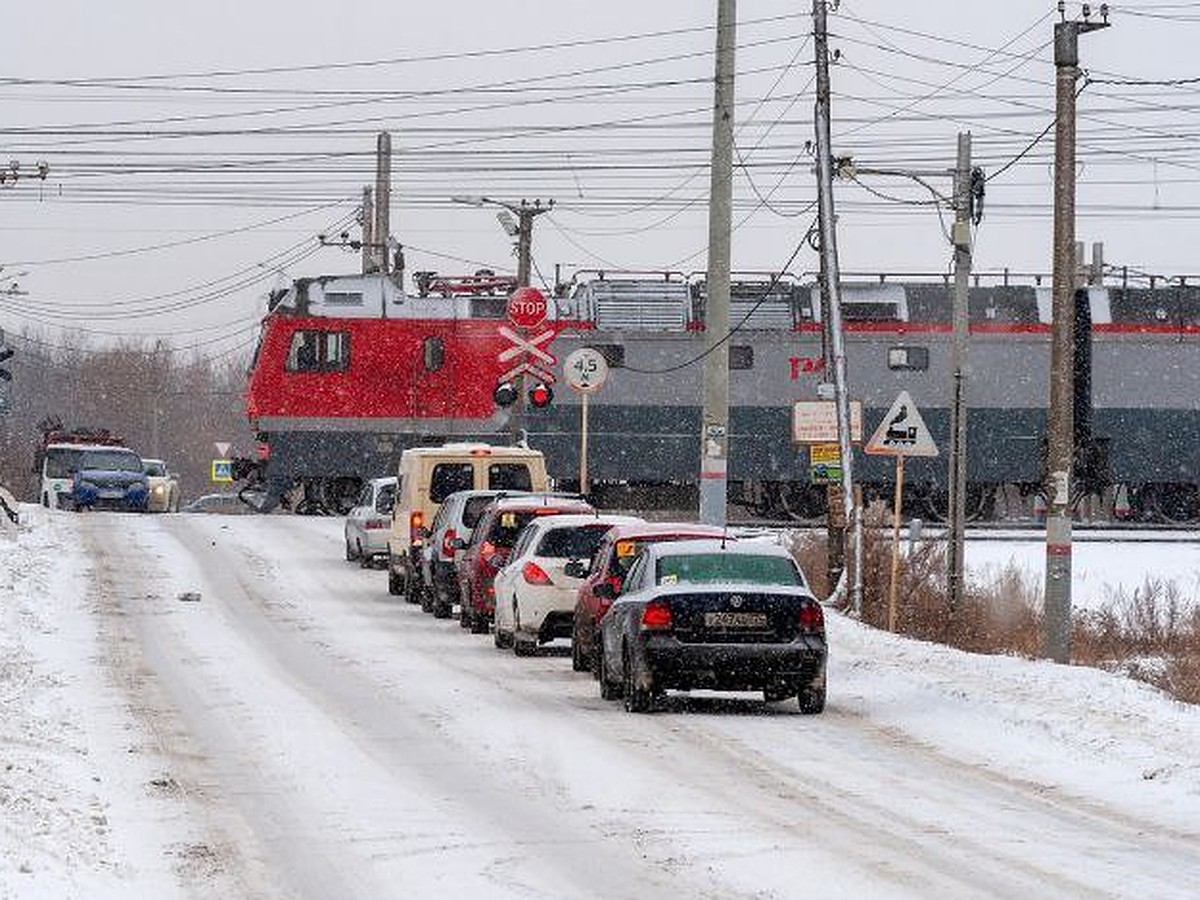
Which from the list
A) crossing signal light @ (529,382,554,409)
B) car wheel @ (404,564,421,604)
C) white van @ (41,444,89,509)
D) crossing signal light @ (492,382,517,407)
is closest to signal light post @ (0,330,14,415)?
crossing signal light @ (492,382,517,407)

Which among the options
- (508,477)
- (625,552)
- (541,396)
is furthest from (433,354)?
(625,552)

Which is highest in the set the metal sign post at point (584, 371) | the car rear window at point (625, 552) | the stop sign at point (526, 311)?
the stop sign at point (526, 311)

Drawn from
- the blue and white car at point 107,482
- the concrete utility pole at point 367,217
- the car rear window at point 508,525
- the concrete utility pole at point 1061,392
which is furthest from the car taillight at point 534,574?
the concrete utility pole at point 367,217

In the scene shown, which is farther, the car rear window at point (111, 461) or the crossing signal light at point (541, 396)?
the car rear window at point (111, 461)

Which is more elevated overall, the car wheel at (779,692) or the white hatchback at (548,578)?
the white hatchback at (548,578)

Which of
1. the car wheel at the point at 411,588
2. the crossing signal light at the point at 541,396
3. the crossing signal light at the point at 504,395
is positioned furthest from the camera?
the crossing signal light at the point at 504,395

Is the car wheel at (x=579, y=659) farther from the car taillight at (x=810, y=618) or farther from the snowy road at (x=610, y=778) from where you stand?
the car taillight at (x=810, y=618)

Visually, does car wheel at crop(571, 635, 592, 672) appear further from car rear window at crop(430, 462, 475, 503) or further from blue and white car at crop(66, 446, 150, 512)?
blue and white car at crop(66, 446, 150, 512)

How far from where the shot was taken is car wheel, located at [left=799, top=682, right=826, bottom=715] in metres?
21.5

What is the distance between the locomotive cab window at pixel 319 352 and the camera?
5634 centimetres

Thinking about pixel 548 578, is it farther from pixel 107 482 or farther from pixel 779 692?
pixel 107 482

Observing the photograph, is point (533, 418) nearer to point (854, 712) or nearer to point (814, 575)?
point (814, 575)

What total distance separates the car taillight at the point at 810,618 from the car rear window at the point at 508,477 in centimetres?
1549

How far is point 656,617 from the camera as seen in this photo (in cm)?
2125
